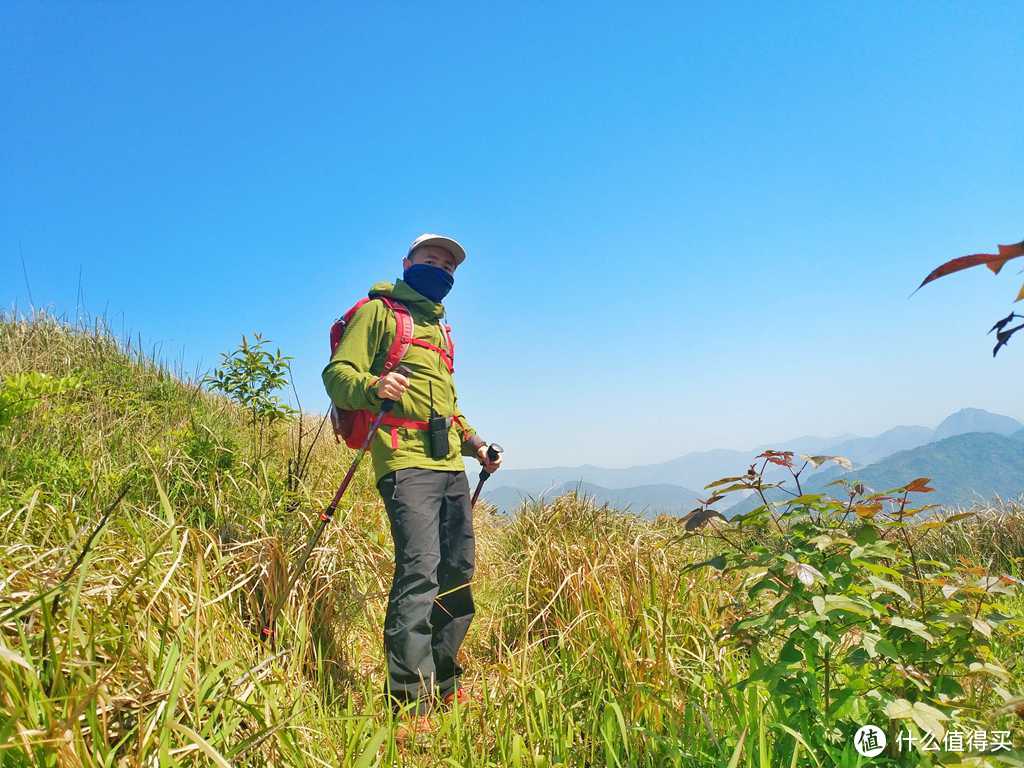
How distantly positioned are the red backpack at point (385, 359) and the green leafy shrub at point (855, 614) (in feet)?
6.37

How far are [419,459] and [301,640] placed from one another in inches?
44.2

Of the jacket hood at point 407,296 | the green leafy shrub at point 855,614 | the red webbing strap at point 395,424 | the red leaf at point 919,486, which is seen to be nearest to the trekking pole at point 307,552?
the red webbing strap at point 395,424

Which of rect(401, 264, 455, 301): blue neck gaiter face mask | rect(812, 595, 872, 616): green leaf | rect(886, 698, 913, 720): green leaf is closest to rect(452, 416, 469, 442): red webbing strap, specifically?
rect(401, 264, 455, 301): blue neck gaiter face mask

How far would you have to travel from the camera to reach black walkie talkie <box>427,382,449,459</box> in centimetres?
343

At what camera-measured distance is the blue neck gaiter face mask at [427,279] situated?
3766 mm

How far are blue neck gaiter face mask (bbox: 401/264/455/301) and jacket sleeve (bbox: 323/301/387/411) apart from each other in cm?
33

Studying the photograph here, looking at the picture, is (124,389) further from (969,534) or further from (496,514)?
(969,534)

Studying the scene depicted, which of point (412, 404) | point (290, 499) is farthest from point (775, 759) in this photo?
point (290, 499)

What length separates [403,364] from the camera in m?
3.54

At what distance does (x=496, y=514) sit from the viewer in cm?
848

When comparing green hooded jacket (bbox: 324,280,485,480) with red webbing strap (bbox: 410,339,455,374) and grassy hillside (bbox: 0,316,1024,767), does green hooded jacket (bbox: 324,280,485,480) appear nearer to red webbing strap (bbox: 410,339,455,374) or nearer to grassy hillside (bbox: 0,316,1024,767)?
red webbing strap (bbox: 410,339,455,374)

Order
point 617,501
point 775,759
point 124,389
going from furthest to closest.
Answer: point 617,501 → point 124,389 → point 775,759

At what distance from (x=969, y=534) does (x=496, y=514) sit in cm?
667

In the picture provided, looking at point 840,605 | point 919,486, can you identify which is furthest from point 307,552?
point 919,486
